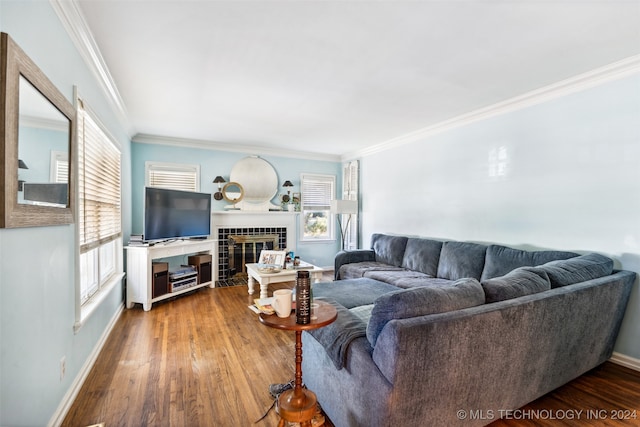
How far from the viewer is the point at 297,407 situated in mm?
1460

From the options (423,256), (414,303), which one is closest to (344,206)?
(423,256)

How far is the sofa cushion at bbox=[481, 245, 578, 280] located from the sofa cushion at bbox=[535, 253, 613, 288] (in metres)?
0.30

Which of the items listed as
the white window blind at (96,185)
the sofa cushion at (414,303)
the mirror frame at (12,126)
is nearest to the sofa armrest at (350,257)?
the white window blind at (96,185)

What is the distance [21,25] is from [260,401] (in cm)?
239

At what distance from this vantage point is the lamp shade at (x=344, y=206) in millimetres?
5547

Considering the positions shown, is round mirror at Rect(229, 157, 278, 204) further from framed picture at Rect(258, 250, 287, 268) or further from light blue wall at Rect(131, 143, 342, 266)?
framed picture at Rect(258, 250, 287, 268)

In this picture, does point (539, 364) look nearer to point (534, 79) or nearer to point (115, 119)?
point (534, 79)

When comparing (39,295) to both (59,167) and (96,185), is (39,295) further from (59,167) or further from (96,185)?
(96,185)

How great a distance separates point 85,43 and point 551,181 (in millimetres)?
4127

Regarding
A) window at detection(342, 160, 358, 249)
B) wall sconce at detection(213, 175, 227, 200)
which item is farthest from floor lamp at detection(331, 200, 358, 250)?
wall sconce at detection(213, 175, 227, 200)

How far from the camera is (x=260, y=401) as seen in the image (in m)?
1.99

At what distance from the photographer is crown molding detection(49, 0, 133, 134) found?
1.77 meters

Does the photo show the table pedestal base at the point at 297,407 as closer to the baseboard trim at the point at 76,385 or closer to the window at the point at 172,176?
the baseboard trim at the point at 76,385

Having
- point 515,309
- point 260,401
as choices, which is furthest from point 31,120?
point 515,309
